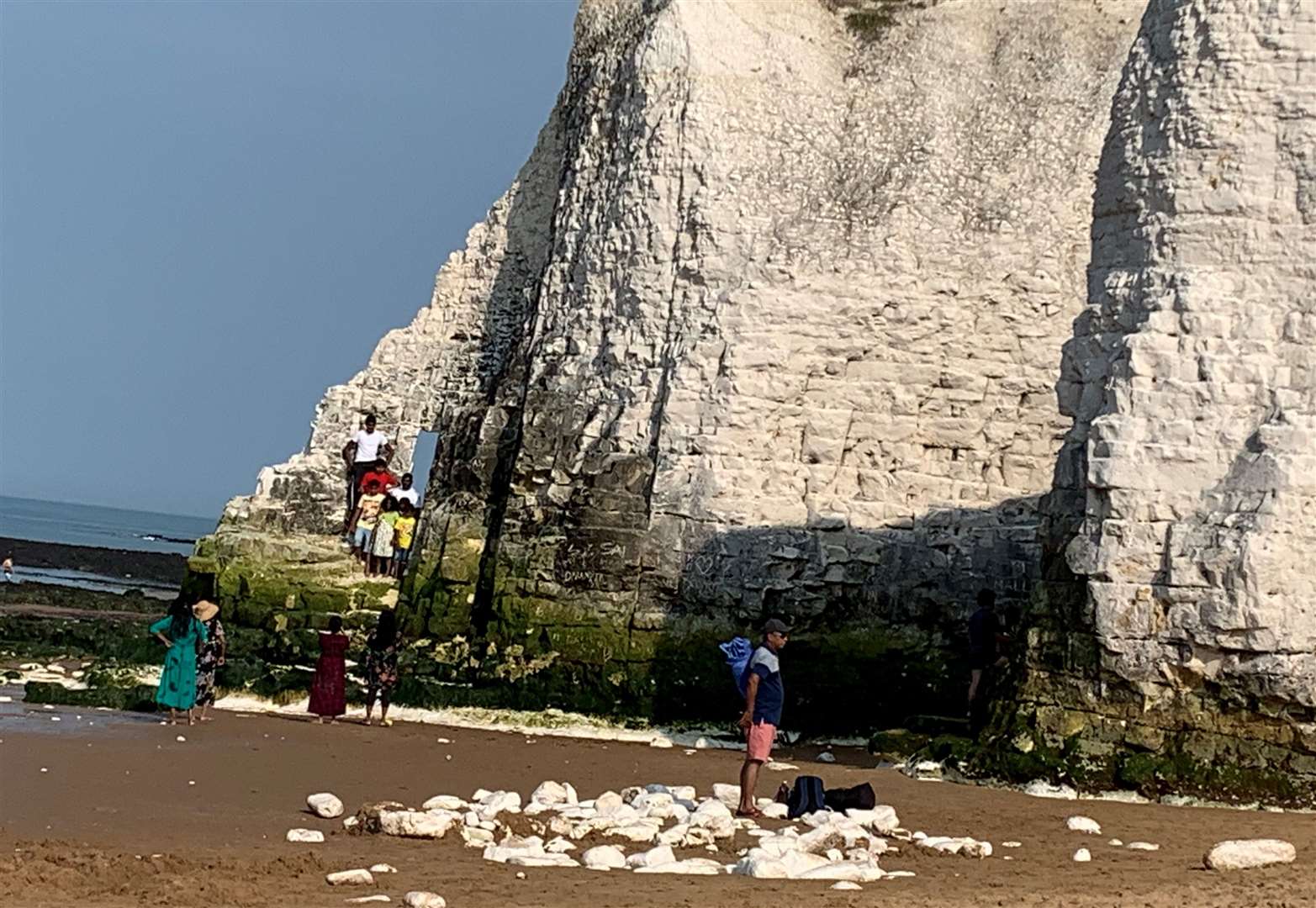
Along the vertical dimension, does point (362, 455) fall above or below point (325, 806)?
above

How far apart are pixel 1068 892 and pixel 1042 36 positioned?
591 inches

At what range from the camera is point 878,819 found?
1170 cm

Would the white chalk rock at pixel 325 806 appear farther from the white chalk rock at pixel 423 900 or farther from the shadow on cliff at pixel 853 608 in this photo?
the shadow on cliff at pixel 853 608

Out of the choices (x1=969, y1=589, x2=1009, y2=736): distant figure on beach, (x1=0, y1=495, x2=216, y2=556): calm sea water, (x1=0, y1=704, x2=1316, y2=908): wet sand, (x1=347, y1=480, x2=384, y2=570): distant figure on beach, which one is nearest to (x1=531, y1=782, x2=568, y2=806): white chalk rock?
(x1=0, y1=704, x2=1316, y2=908): wet sand

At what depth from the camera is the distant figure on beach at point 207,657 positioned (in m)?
17.4

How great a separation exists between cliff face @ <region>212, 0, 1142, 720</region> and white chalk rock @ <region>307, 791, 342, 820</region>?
292 inches

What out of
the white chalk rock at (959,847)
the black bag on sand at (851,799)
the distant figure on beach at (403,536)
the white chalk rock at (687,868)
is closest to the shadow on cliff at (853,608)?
the black bag on sand at (851,799)

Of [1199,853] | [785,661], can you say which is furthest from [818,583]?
[1199,853]

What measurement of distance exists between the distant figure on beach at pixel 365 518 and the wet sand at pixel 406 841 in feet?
29.0

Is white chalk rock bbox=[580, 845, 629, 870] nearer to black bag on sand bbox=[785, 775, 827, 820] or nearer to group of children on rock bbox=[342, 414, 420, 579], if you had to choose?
black bag on sand bbox=[785, 775, 827, 820]

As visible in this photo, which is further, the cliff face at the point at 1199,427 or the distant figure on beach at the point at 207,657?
the distant figure on beach at the point at 207,657

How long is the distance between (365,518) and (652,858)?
16438mm

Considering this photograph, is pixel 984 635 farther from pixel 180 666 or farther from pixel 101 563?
pixel 101 563

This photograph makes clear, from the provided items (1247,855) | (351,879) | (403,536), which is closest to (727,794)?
(1247,855)
